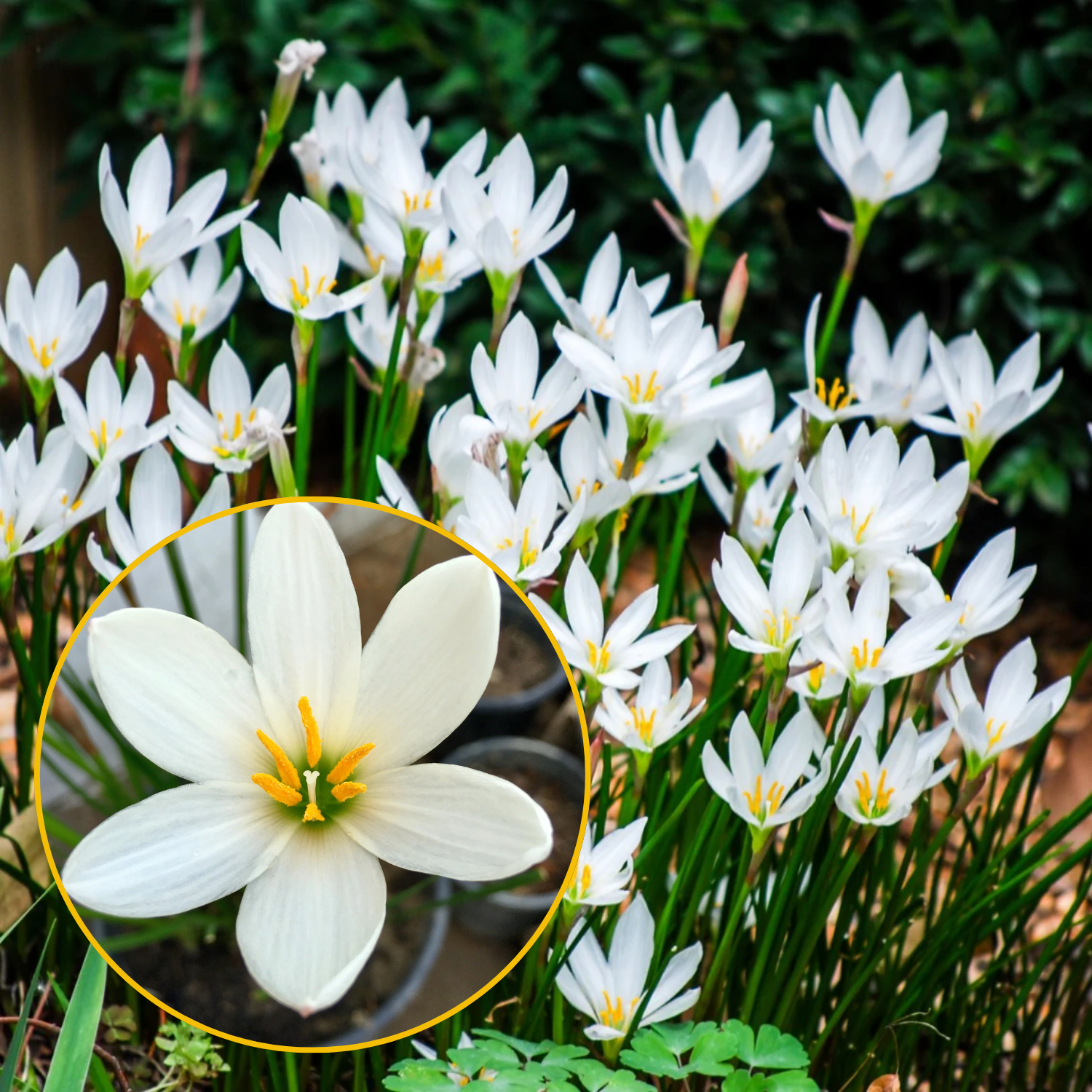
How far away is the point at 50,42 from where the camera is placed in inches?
90.1

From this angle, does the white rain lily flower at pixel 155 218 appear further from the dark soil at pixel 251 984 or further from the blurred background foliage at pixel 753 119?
the blurred background foliage at pixel 753 119

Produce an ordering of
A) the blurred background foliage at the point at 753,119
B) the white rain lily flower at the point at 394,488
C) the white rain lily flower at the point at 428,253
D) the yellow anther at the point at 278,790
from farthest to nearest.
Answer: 1. the blurred background foliage at the point at 753,119
2. the white rain lily flower at the point at 428,253
3. the white rain lily flower at the point at 394,488
4. the yellow anther at the point at 278,790

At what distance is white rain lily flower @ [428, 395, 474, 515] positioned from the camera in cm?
67

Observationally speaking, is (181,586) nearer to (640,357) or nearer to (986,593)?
(640,357)

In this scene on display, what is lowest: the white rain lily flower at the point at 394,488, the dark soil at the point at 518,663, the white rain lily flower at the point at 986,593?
the dark soil at the point at 518,663

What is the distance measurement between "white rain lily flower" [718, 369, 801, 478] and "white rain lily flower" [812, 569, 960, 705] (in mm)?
209

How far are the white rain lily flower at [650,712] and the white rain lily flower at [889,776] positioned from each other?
0.31 ft

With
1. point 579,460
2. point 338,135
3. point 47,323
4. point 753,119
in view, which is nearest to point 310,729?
point 579,460

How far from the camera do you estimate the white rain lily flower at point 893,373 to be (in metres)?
0.78

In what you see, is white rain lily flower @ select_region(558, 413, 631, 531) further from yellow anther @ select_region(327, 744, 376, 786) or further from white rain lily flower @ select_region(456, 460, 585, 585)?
yellow anther @ select_region(327, 744, 376, 786)

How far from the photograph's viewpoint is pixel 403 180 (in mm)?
741

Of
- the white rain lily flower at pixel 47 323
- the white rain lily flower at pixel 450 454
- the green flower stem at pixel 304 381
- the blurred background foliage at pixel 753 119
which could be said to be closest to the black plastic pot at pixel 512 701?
the white rain lily flower at pixel 450 454

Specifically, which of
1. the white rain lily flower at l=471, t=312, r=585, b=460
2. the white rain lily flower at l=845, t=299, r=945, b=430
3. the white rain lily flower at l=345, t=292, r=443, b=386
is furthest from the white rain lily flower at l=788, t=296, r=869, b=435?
the white rain lily flower at l=345, t=292, r=443, b=386

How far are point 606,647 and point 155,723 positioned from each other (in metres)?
0.23
